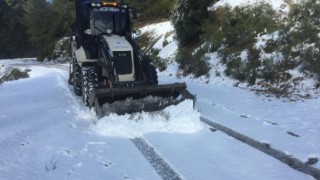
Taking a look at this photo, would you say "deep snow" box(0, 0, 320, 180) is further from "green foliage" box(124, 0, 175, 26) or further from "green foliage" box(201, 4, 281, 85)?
"green foliage" box(124, 0, 175, 26)

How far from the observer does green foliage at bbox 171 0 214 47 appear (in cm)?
1812

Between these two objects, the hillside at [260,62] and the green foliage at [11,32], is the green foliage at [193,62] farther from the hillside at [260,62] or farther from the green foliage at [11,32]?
the green foliage at [11,32]

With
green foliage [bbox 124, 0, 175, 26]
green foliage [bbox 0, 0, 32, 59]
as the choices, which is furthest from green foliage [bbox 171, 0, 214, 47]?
green foliage [bbox 0, 0, 32, 59]

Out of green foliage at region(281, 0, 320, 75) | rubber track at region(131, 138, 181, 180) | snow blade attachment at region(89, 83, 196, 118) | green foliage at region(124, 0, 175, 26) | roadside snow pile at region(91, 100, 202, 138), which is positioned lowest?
rubber track at region(131, 138, 181, 180)

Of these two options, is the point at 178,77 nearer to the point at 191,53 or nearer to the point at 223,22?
the point at 191,53

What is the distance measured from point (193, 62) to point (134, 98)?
24.9ft

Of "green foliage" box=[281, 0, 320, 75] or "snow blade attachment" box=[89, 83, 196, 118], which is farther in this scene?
"green foliage" box=[281, 0, 320, 75]

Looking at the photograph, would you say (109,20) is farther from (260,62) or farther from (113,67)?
(260,62)

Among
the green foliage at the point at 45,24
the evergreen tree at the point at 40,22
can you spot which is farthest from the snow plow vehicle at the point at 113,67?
the evergreen tree at the point at 40,22

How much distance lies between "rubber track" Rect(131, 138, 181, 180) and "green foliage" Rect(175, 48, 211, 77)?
843 centimetres

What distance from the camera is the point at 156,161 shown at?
21.4 ft

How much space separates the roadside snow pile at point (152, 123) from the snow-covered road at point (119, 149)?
2 cm

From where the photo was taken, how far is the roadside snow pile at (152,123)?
27.3ft

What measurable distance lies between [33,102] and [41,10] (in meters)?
40.1
